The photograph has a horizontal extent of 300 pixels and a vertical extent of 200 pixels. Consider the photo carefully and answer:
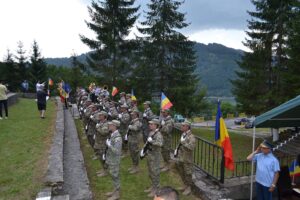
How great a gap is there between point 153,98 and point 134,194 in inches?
880

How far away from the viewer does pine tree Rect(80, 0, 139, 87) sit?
3203cm

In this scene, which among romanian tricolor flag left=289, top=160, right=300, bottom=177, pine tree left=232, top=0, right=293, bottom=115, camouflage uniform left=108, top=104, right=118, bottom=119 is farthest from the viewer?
pine tree left=232, top=0, right=293, bottom=115

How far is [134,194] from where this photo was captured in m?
8.60

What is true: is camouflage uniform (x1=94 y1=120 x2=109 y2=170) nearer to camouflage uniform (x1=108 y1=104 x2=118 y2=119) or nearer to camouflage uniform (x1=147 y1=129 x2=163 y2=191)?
camouflage uniform (x1=147 y1=129 x2=163 y2=191)

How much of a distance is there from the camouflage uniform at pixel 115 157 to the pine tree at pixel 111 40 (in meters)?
24.2

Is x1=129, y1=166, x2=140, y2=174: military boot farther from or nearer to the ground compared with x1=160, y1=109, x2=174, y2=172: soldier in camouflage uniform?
nearer to the ground

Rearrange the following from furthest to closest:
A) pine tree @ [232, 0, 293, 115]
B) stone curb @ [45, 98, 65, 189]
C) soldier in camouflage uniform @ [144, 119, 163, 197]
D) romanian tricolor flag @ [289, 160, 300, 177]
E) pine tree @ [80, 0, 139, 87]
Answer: pine tree @ [80, 0, 139, 87] < pine tree @ [232, 0, 293, 115] < romanian tricolor flag @ [289, 160, 300, 177] < soldier in camouflage uniform @ [144, 119, 163, 197] < stone curb @ [45, 98, 65, 189]

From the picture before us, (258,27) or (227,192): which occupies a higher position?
(258,27)

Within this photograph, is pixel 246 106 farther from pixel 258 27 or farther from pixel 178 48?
pixel 178 48

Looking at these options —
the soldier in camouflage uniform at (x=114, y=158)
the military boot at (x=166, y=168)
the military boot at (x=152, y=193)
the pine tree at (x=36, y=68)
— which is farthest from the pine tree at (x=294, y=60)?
the pine tree at (x=36, y=68)

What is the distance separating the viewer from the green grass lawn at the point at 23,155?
7976mm

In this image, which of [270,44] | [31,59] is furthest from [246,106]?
[31,59]

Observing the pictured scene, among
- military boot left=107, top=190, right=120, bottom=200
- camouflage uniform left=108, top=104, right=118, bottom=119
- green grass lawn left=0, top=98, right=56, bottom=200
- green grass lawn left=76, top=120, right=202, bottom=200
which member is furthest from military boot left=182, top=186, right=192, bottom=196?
camouflage uniform left=108, top=104, right=118, bottom=119

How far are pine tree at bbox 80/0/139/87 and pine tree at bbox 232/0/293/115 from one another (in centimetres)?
1149
